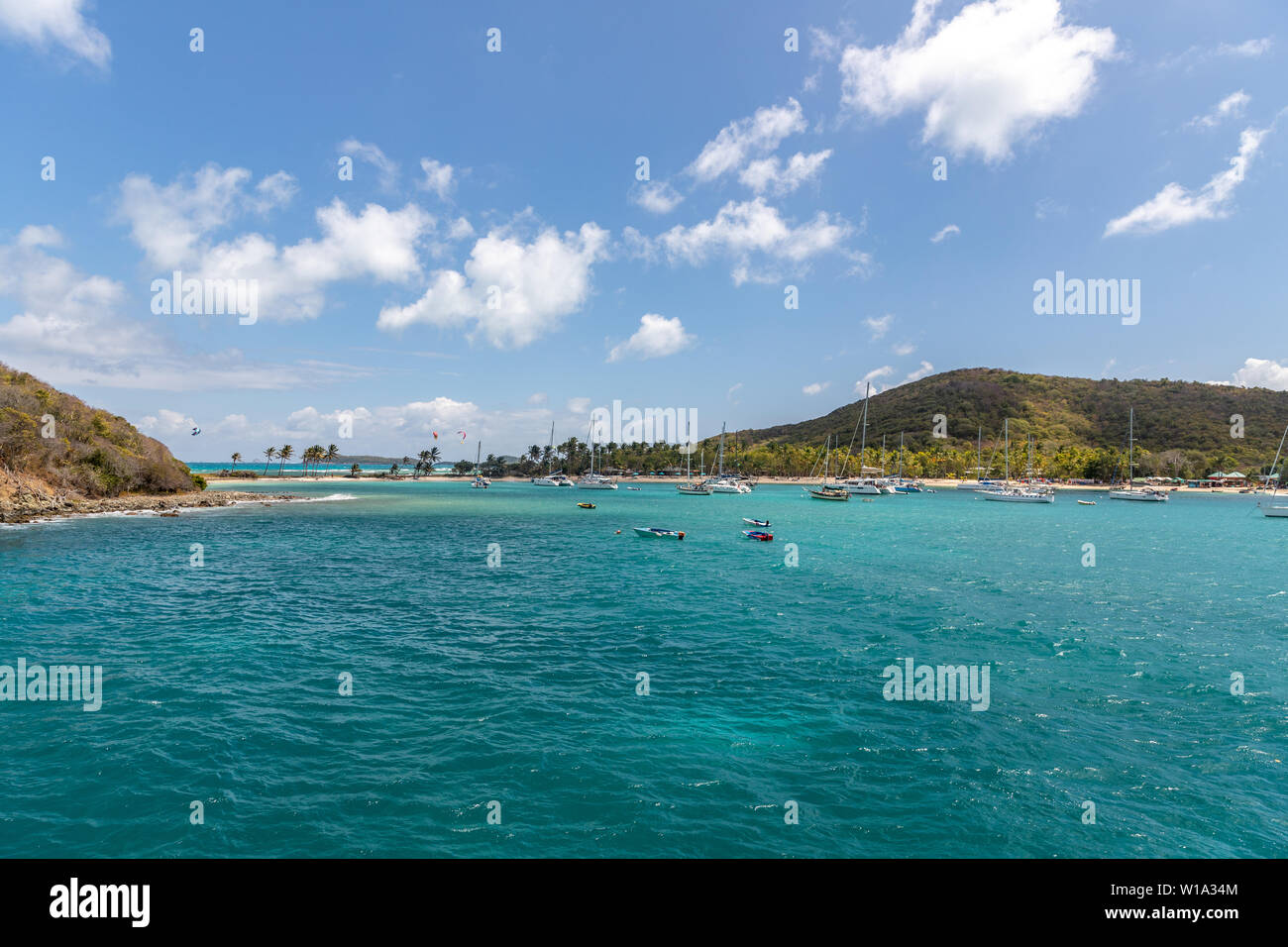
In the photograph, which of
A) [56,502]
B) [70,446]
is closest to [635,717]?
[56,502]

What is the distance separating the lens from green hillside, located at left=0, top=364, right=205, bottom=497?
7025 centimetres

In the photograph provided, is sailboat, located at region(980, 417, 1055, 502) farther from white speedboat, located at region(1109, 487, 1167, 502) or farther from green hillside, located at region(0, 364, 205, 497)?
green hillside, located at region(0, 364, 205, 497)

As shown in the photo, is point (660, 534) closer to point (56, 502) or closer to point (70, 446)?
point (56, 502)

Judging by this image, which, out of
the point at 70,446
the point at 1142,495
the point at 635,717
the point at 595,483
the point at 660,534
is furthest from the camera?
the point at 595,483

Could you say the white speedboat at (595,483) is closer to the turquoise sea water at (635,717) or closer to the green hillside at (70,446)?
the green hillside at (70,446)

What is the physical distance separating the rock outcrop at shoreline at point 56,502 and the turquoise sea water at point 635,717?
34.8 m

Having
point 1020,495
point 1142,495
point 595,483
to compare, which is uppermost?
point 595,483

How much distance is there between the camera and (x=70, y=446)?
77.9 meters

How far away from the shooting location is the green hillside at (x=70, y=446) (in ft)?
230

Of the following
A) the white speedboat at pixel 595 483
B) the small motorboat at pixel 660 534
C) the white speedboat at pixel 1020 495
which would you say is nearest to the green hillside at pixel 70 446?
the small motorboat at pixel 660 534

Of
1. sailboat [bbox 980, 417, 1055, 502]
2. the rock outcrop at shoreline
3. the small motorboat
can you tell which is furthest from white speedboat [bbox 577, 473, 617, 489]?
the small motorboat

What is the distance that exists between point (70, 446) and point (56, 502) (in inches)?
482
